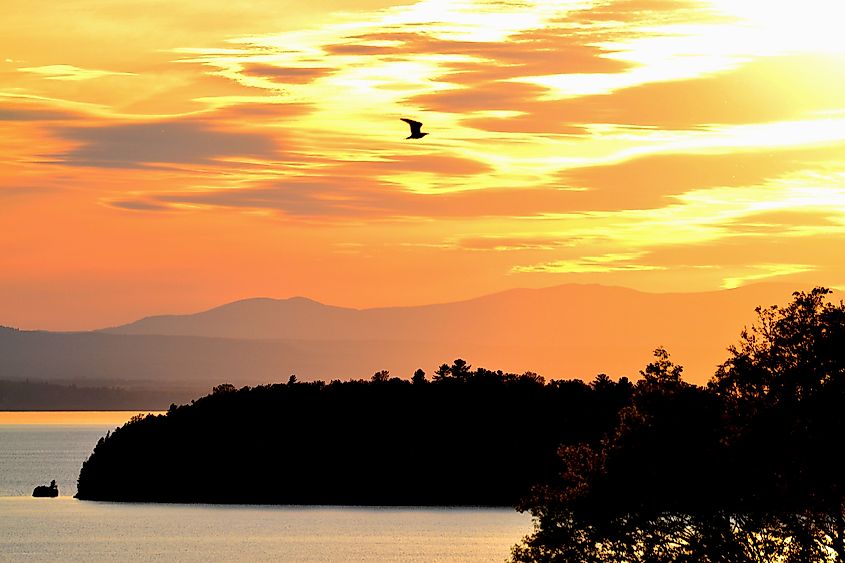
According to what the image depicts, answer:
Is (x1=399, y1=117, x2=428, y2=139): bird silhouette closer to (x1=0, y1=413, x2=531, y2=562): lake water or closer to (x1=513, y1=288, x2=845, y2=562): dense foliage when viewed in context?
(x1=513, y1=288, x2=845, y2=562): dense foliage

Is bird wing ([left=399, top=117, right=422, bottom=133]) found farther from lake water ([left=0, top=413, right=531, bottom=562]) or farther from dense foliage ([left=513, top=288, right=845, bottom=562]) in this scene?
lake water ([left=0, top=413, right=531, bottom=562])

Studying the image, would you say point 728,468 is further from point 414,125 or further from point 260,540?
point 260,540

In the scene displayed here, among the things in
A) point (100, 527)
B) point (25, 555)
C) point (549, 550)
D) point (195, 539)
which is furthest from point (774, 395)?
point (100, 527)

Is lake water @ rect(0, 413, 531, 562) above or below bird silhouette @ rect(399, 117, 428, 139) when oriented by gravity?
below

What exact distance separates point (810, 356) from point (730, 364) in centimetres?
274

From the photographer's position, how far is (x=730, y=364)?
174ft

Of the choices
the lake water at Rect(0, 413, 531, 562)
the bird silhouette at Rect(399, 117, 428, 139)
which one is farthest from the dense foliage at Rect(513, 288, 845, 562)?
the lake water at Rect(0, 413, 531, 562)

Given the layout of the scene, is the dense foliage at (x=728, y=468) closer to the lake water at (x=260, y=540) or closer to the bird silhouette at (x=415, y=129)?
the bird silhouette at (x=415, y=129)

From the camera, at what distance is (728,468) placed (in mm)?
53406

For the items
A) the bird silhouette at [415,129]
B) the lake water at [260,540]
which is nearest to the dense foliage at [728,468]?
the bird silhouette at [415,129]

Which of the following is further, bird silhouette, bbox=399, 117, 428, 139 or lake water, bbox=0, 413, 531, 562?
lake water, bbox=0, 413, 531, 562

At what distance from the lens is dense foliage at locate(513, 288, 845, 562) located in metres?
50.5

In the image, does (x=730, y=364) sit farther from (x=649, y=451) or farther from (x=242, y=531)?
(x=242, y=531)

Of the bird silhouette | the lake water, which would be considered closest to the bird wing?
the bird silhouette
